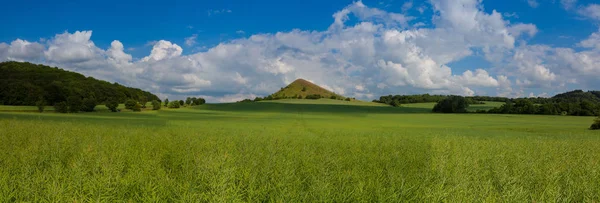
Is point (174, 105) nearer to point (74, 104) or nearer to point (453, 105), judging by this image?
point (74, 104)

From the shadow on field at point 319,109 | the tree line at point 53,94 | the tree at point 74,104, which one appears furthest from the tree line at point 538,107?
the tree at point 74,104

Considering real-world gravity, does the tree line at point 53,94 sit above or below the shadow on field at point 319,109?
above

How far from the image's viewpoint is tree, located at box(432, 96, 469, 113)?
302 ft

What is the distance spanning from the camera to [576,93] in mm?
127938

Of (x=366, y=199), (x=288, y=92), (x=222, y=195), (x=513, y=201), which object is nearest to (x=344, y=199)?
(x=366, y=199)

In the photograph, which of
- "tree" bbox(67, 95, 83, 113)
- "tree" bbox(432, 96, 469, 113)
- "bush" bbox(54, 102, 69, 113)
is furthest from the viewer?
"tree" bbox(432, 96, 469, 113)

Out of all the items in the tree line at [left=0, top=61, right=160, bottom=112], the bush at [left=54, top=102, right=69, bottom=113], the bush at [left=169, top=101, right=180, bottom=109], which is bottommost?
the bush at [left=54, top=102, right=69, bottom=113]

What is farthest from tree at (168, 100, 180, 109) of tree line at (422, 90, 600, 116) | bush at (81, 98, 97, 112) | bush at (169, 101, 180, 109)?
tree line at (422, 90, 600, 116)

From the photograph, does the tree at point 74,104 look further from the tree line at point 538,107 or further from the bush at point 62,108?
the tree line at point 538,107

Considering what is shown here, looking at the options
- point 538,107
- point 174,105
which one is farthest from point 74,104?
point 538,107

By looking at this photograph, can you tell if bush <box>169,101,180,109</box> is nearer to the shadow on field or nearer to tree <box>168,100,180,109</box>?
tree <box>168,100,180,109</box>

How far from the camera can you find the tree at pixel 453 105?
92125 mm

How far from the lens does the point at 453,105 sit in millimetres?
92500

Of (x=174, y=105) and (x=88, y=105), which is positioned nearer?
(x=88, y=105)
